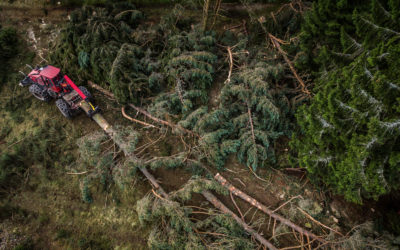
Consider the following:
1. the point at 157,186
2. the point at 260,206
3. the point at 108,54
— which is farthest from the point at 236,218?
the point at 108,54

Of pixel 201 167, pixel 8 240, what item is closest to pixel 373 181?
pixel 201 167

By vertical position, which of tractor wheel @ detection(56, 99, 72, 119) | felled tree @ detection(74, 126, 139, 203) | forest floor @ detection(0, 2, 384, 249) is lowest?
forest floor @ detection(0, 2, 384, 249)

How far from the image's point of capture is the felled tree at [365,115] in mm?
4352

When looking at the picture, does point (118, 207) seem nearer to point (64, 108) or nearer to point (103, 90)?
point (64, 108)

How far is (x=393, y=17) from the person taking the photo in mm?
4473

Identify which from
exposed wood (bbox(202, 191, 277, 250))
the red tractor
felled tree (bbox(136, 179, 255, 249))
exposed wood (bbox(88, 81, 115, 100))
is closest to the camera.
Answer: felled tree (bbox(136, 179, 255, 249))

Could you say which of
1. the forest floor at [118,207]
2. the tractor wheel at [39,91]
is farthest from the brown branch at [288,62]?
the tractor wheel at [39,91]

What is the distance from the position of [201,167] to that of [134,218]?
7.80 ft

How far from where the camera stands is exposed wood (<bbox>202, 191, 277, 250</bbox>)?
595cm

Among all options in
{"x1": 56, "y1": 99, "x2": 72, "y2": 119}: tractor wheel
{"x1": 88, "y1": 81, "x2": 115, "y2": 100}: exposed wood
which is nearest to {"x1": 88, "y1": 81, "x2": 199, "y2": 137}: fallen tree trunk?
{"x1": 88, "y1": 81, "x2": 115, "y2": 100}: exposed wood

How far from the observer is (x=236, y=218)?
6.28m

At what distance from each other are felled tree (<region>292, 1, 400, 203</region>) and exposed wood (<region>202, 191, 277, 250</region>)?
88.8 inches

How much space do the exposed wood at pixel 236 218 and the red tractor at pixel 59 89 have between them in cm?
455

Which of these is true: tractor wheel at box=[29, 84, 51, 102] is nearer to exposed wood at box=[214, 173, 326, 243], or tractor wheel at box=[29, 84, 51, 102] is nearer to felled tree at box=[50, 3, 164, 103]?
felled tree at box=[50, 3, 164, 103]
